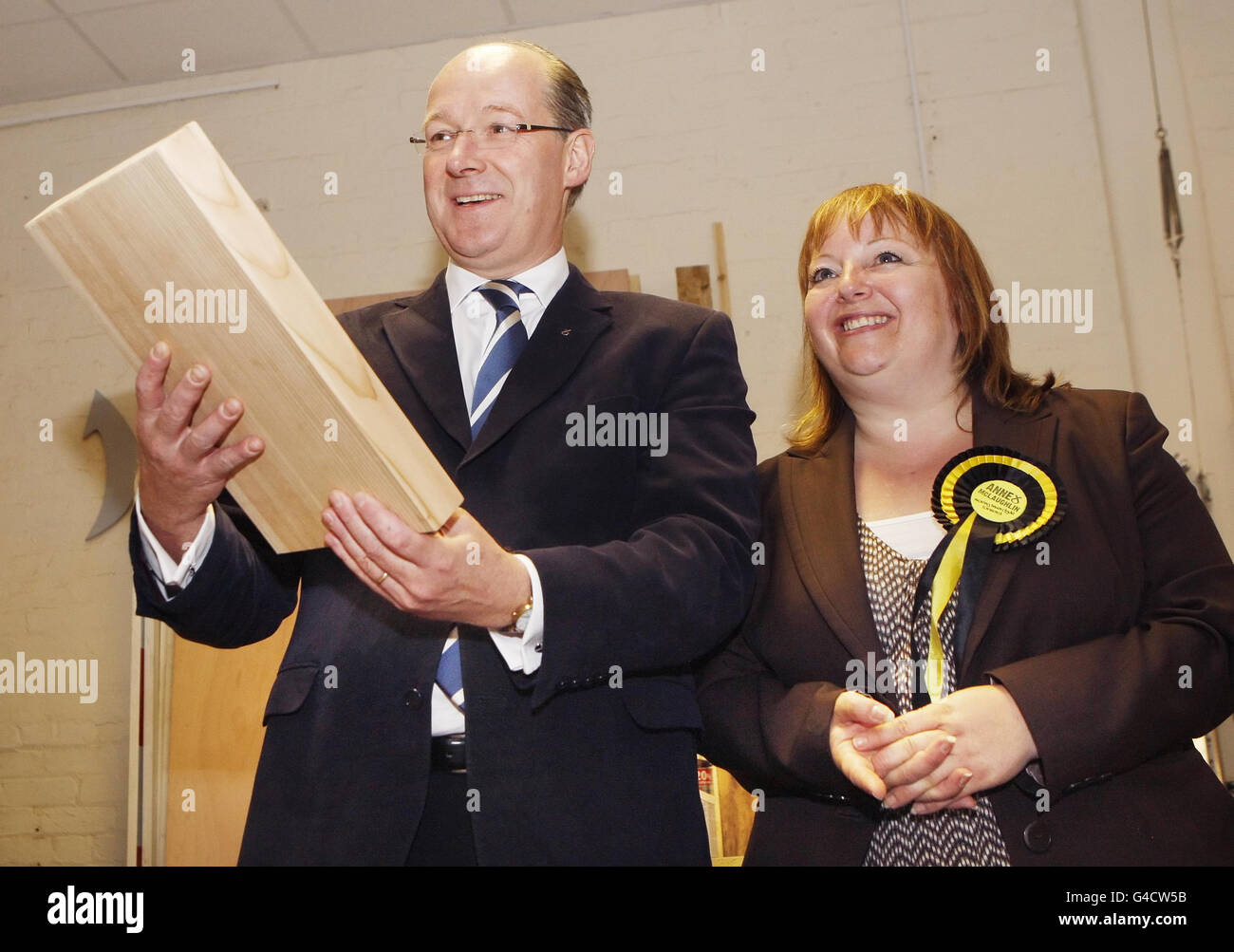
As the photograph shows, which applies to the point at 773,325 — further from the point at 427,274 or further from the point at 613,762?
the point at 613,762

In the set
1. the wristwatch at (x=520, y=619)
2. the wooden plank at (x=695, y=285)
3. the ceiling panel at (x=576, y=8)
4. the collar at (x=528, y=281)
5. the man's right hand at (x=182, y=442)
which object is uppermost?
the ceiling panel at (x=576, y=8)

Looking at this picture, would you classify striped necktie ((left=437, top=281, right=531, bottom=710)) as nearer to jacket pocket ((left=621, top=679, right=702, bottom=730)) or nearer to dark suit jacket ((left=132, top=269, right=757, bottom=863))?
dark suit jacket ((left=132, top=269, right=757, bottom=863))

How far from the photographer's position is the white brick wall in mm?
3732

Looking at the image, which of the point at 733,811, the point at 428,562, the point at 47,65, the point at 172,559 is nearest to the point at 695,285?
the point at 733,811

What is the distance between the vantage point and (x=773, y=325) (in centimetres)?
389

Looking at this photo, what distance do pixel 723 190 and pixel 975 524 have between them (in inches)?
104

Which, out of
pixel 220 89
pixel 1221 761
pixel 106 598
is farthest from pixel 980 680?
pixel 220 89

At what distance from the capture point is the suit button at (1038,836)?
144 cm

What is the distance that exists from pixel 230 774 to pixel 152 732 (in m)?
0.42

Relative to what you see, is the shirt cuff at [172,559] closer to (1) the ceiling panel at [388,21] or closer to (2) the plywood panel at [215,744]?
(2) the plywood panel at [215,744]

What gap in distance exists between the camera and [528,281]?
5.38 feet

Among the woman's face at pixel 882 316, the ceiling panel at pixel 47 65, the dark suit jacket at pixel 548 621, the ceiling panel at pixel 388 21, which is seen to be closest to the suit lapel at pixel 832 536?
the woman's face at pixel 882 316

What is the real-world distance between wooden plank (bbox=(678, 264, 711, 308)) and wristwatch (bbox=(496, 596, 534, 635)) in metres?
2.74

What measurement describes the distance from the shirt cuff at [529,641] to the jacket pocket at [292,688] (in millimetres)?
247
